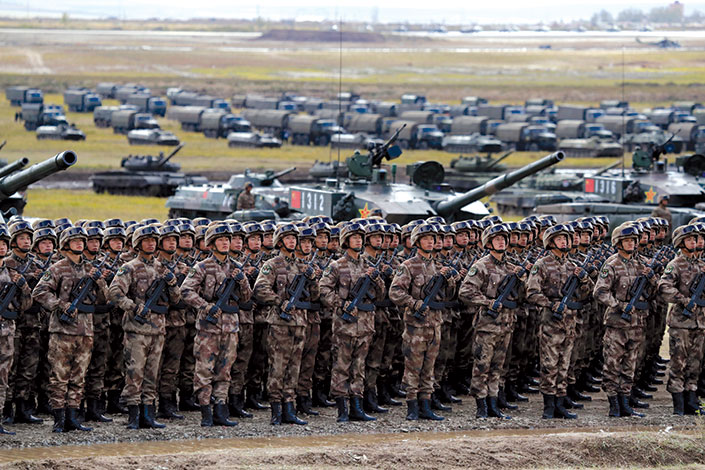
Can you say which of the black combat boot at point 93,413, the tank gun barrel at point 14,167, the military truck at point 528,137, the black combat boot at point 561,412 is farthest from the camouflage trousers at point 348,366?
the military truck at point 528,137

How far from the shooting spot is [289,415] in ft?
41.4

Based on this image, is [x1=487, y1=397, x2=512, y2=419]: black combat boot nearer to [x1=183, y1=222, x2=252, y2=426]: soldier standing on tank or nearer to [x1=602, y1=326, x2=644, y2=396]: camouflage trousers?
[x1=602, y1=326, x2=644, y2=396]: camouflage trousers

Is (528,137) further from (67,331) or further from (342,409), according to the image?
(67,331)

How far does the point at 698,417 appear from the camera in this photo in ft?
43.4

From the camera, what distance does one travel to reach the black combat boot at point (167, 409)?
505 inches

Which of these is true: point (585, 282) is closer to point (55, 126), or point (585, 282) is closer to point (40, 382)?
point (40, 382)

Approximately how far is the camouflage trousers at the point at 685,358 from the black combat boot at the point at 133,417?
528 cm

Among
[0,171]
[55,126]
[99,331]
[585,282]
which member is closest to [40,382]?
[99,331]

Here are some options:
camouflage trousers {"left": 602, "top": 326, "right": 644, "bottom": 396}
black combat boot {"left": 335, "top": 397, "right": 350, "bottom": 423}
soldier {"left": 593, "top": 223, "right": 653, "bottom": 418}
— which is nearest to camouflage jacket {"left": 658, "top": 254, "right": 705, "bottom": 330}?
soldier {"left": 593, "top": 223, "right": 653, "bottom": 418}

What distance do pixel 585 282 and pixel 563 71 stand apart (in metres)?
98.2

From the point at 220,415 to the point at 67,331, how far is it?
1612 millimetres

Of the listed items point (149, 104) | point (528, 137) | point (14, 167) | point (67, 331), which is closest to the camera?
point (67, 331)

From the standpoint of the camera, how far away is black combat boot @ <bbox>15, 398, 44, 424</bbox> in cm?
1242

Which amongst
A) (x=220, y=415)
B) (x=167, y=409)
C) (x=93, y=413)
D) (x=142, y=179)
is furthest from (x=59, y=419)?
(x=142, y=179)
